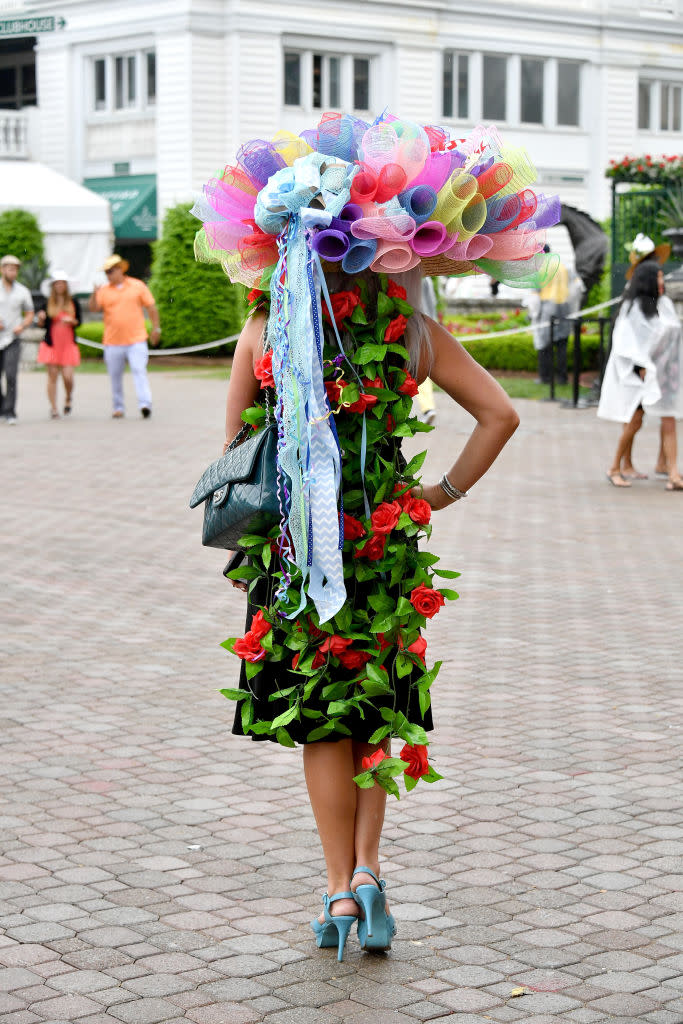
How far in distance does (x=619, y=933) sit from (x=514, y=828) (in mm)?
785

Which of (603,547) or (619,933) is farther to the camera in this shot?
(603,547)

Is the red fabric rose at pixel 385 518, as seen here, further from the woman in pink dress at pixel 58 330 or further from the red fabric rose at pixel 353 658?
the woman in pink dress at pixel 58 330

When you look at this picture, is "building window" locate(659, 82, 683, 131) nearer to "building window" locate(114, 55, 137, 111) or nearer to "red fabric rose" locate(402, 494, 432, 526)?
"building window" locate(114, 55, 137, 111)

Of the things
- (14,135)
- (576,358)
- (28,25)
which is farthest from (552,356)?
(14,135)

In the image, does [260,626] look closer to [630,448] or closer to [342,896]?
[342,896]

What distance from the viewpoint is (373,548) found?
3.46 m

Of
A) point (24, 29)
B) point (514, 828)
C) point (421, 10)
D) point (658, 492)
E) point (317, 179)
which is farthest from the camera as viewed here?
point (421, 10)

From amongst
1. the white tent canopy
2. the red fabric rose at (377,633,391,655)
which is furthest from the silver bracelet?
the white tent canopy

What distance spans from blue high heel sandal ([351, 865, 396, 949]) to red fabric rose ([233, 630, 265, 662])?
1.82ft

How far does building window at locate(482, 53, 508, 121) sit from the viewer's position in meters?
42.9

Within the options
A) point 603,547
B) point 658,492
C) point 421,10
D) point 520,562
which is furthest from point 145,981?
point 421,10

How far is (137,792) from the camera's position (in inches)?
190

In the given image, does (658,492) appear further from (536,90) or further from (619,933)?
(536,90)

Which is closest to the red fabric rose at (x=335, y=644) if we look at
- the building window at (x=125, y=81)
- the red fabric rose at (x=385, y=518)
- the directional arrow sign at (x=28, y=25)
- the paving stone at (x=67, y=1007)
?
the red fabric rose at (x=385, y=518)
